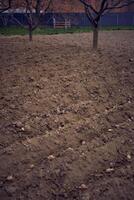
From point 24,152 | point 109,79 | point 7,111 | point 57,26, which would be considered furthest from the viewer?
point 57,26

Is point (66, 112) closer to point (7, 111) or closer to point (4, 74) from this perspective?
point (7, 111)

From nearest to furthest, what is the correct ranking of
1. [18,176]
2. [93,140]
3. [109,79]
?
[18,176]
[93,140]
[109,79]

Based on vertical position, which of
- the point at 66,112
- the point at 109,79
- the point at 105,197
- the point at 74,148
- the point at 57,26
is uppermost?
the point at 57,26

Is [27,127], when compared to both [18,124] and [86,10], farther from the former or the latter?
[86,10]

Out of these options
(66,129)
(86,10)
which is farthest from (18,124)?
(86,10)

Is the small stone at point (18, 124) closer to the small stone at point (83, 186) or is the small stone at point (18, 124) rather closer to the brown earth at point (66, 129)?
the brown earth at point (66, 129)

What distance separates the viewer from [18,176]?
3059mm

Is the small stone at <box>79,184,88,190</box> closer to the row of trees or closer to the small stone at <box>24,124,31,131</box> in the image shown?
the small stone at <box>24,124,31,131</box>

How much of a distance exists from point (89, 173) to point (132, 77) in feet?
9.68

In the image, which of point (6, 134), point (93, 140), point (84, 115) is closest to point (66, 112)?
point (84, 115)

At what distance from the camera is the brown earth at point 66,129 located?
2.97 metres

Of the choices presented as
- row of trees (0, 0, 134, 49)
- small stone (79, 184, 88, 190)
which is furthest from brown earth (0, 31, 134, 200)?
row of trees (0, 0, 134, 49)

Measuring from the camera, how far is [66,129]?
152 inches

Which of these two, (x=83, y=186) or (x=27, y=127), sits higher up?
(x=27, y=127)
